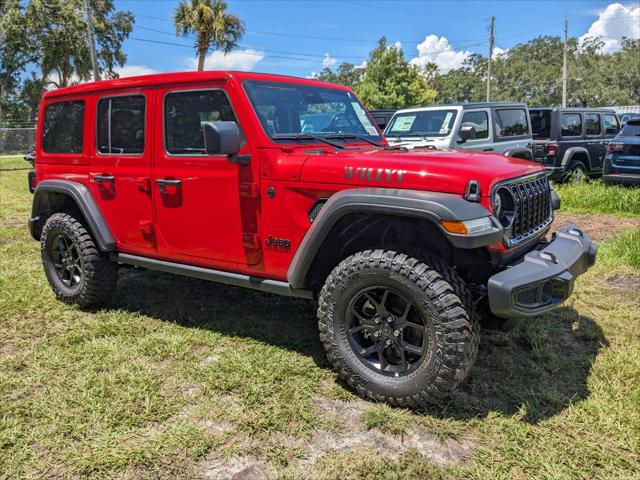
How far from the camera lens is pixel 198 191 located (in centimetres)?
352

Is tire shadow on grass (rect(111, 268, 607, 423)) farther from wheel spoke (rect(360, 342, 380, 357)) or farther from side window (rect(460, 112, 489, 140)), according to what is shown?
side window (rect(460, 112, 489, 140))

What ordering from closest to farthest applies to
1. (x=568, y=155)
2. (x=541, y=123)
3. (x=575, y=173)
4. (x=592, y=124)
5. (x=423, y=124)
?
(x=423, y=124) < (x=568, y=155) < (x=575, y=173) < (x=541, y=123) < (x=592, y=124)

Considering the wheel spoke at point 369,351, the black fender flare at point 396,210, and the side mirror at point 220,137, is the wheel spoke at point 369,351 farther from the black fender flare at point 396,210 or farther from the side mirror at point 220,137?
the side mirror at point 220,137

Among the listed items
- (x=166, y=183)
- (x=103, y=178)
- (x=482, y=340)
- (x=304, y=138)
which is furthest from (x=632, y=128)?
(x=103, y=178)

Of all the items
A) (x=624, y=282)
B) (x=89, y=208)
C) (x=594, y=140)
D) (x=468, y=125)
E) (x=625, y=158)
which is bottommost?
(x=624, y=282)

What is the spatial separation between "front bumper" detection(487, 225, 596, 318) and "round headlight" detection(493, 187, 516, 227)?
23 centimetres

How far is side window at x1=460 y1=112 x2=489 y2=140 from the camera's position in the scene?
900 centimetres

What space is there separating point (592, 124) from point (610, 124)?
106cm

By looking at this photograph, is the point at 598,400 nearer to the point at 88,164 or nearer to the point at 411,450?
the point at 411,450

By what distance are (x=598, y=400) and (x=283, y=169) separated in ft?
7.35

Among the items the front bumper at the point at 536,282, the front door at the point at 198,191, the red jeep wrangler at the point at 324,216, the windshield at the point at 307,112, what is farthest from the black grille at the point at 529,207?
the front door at the point at 198,191

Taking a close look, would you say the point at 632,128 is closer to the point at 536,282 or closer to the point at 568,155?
the point at 568,155

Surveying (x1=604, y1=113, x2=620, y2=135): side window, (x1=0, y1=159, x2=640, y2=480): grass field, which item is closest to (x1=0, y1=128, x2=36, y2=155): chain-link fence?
(x1=604, y1=113, x2=620, y2=135): side window

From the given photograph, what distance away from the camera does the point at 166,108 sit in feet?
12.2
